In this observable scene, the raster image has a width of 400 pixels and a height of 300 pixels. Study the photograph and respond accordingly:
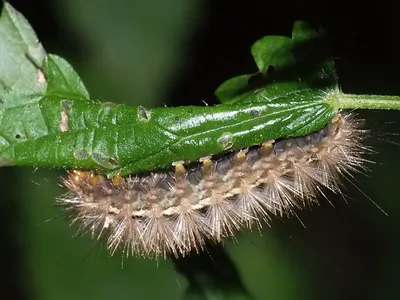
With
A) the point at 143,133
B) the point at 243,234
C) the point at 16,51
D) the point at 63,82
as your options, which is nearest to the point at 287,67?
the point at 143,133

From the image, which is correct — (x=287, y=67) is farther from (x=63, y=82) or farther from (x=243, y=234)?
(x=243, y=234)

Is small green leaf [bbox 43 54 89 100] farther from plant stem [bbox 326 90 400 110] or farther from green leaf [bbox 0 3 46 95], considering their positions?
plant stem [bbox 326 90 400 110]

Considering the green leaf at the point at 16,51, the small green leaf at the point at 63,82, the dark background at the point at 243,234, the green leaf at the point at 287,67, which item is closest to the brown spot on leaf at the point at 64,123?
the small green leaf at the point at 63,82

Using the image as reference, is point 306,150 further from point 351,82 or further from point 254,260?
point 254,260

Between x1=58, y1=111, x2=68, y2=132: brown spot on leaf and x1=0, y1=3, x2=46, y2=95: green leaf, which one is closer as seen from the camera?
x1=58, y1=111, x2=68, y2=132: brown spot on leaf

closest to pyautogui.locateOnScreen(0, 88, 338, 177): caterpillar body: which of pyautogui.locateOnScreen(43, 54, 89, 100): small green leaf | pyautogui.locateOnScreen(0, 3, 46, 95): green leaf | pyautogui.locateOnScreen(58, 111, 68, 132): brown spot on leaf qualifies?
pyautogui.locateOnScreen(58, 111, 68, 132): brown spot on leaf

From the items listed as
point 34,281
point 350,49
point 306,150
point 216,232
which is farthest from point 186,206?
point 34,281
